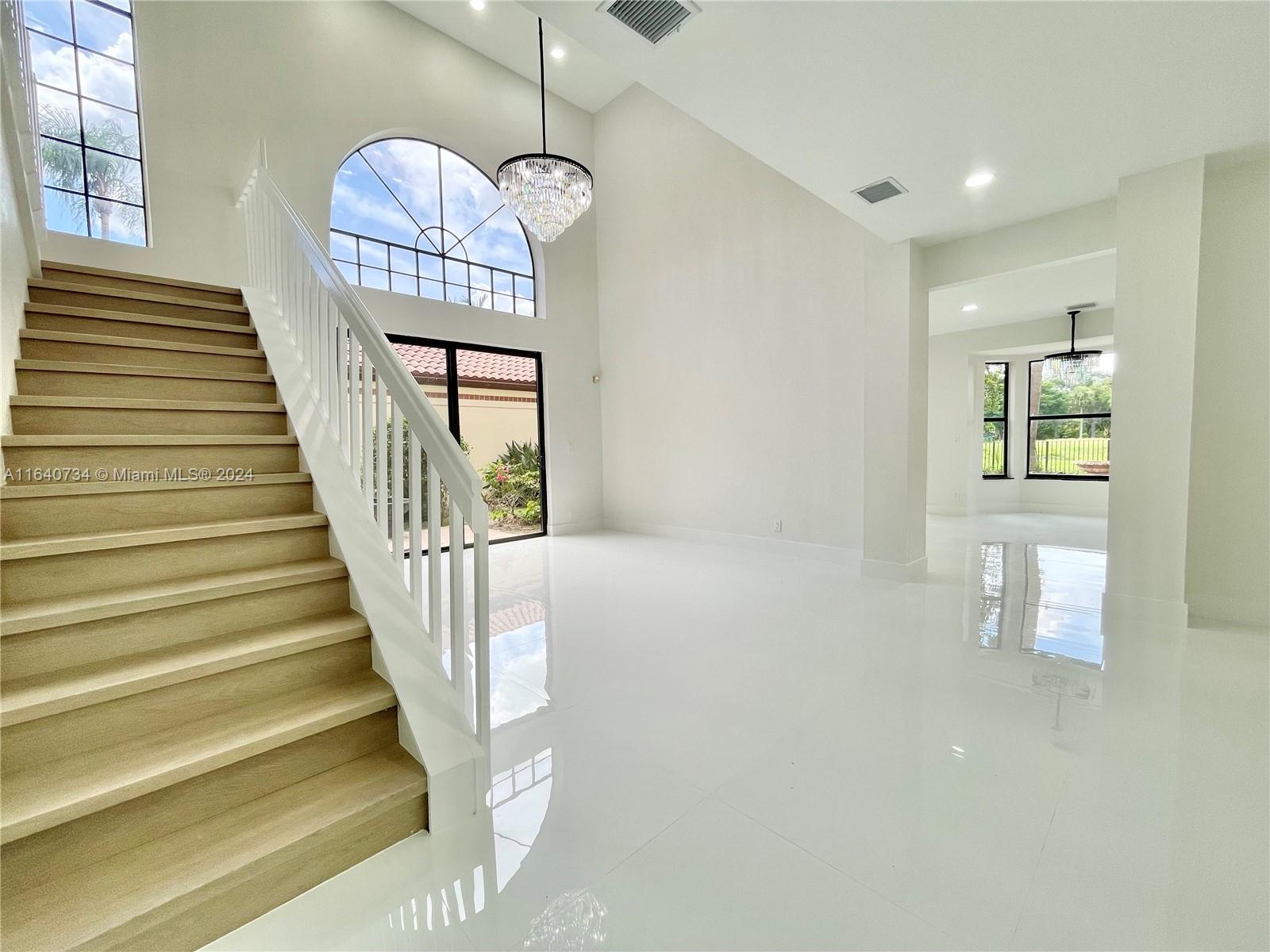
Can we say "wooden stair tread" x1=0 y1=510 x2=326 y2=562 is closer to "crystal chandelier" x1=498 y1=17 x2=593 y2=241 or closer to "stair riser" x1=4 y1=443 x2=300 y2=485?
"stair riser" x1=4 y1=443 x2=300 y2=485

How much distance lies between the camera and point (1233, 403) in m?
3.37

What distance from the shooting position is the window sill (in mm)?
8383

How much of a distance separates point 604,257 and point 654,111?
1.75 m

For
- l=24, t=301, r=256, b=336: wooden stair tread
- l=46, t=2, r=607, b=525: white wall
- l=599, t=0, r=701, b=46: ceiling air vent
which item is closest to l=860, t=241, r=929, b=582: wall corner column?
l=599, t=0, r=701, b=46: ceiling air vent

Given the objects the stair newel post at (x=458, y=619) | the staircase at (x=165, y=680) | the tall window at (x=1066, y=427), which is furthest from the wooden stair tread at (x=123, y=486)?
the tall window at (x=1066, y=427)

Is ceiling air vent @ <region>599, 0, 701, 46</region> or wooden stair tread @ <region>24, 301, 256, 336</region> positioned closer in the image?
ceiling air vent @ <region>599, 0, 701, 46</region>

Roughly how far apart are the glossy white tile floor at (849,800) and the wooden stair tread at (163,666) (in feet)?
2.30

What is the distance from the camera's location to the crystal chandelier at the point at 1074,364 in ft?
23.5

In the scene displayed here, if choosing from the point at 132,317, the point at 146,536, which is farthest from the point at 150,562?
the point at 132,317

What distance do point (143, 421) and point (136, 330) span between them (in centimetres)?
96

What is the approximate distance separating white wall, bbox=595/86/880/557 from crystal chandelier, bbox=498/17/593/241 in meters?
2.01

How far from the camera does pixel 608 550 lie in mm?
5883

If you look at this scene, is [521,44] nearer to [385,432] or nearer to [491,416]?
[491,416]

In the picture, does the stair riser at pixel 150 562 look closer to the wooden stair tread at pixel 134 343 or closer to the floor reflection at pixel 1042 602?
the wooden stair tread at pixel 134 343
